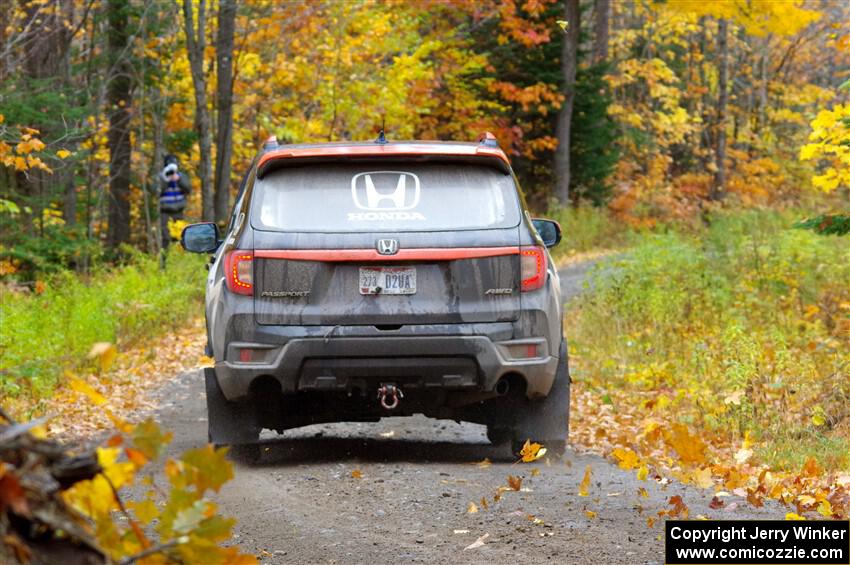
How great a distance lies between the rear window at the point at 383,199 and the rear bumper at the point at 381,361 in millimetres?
654

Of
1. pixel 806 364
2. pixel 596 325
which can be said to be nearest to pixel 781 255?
pixel 596 325

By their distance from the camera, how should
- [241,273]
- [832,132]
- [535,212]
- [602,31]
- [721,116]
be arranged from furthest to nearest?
[721,116]
[602,31]
[535,212]
[832,132]
[241,273]

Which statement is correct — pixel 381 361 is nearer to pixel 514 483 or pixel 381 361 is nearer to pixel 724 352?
pixel 514 483

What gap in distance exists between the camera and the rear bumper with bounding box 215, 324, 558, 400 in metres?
7.20

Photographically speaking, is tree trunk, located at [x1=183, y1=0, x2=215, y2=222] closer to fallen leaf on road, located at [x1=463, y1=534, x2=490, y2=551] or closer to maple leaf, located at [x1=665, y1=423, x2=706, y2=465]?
maple leaf, located at [x1=665, y1=423, x2=706, y2=465]

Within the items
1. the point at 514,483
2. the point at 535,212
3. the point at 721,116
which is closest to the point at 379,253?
the point at 514,483

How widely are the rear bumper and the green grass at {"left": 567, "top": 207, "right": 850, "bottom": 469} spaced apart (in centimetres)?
189

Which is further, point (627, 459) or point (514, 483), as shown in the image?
point (627, 459)

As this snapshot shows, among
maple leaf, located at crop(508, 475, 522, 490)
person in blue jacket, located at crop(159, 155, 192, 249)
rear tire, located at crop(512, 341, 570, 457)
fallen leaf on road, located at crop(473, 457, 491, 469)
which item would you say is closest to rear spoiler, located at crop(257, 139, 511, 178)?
rear tire, located at crop(512, 341, 570, 457)

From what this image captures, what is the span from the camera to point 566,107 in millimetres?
33125

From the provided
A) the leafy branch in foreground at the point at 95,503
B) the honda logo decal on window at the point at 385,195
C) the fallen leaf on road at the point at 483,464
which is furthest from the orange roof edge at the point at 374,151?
the leafy branch in foreground at the point at 95,503

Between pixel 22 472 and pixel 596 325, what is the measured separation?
12846mm

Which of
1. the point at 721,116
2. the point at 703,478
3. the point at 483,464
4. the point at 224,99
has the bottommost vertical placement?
the point at 721,116

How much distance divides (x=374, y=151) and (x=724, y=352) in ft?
15.3
